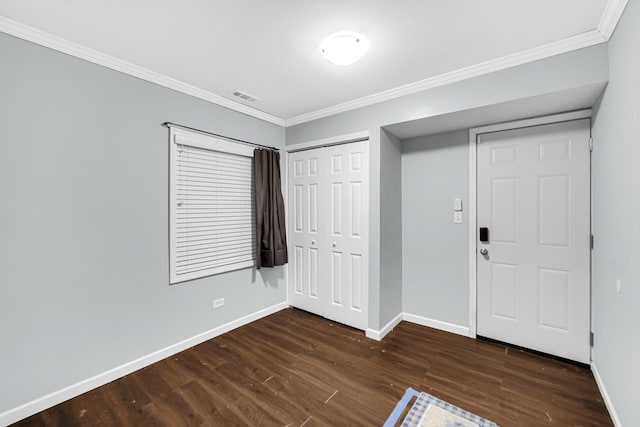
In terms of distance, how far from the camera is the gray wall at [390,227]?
2.88m

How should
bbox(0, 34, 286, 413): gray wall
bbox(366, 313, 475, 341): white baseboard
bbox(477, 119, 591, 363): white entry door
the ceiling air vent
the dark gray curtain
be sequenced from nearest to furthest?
bbox(0, 34, 286, 413): gray wall
bbox(477, 119, 591, 363): white entry door
the ceiling air vent
bbox(366, 313, 475, 341): white baseboard
the dark gray curtain

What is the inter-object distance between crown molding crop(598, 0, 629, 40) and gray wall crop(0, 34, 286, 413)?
306 cm

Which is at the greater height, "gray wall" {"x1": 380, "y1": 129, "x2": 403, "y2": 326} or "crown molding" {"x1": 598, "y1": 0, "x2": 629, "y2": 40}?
"crown molding" {"x1": 598, "y1": 0, "x2": 629, "y2": 40}

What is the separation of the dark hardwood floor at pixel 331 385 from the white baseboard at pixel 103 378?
0.05m

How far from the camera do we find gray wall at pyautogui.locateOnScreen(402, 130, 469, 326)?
9.50 ft

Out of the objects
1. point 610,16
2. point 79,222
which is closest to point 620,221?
point 610,16

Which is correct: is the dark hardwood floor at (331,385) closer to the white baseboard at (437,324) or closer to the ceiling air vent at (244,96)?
the white baseboard at (437,324)

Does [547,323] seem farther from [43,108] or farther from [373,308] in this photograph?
[43,108]

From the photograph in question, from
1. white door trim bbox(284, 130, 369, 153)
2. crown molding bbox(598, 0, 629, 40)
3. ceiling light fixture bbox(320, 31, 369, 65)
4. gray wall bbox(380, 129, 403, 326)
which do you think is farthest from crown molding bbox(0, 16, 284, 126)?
crown molding bbox(598, 0, 629, 40)

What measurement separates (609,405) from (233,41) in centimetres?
344

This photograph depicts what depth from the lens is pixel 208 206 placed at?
9.34 feet

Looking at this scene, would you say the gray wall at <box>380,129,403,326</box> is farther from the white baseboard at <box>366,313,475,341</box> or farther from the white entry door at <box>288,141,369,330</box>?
the white entry door at <box>288,141,369,330</box>

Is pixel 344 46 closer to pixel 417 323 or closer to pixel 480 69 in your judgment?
pixel 480 69

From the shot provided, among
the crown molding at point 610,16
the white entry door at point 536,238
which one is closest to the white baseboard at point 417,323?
the white entry door at point 536,238
